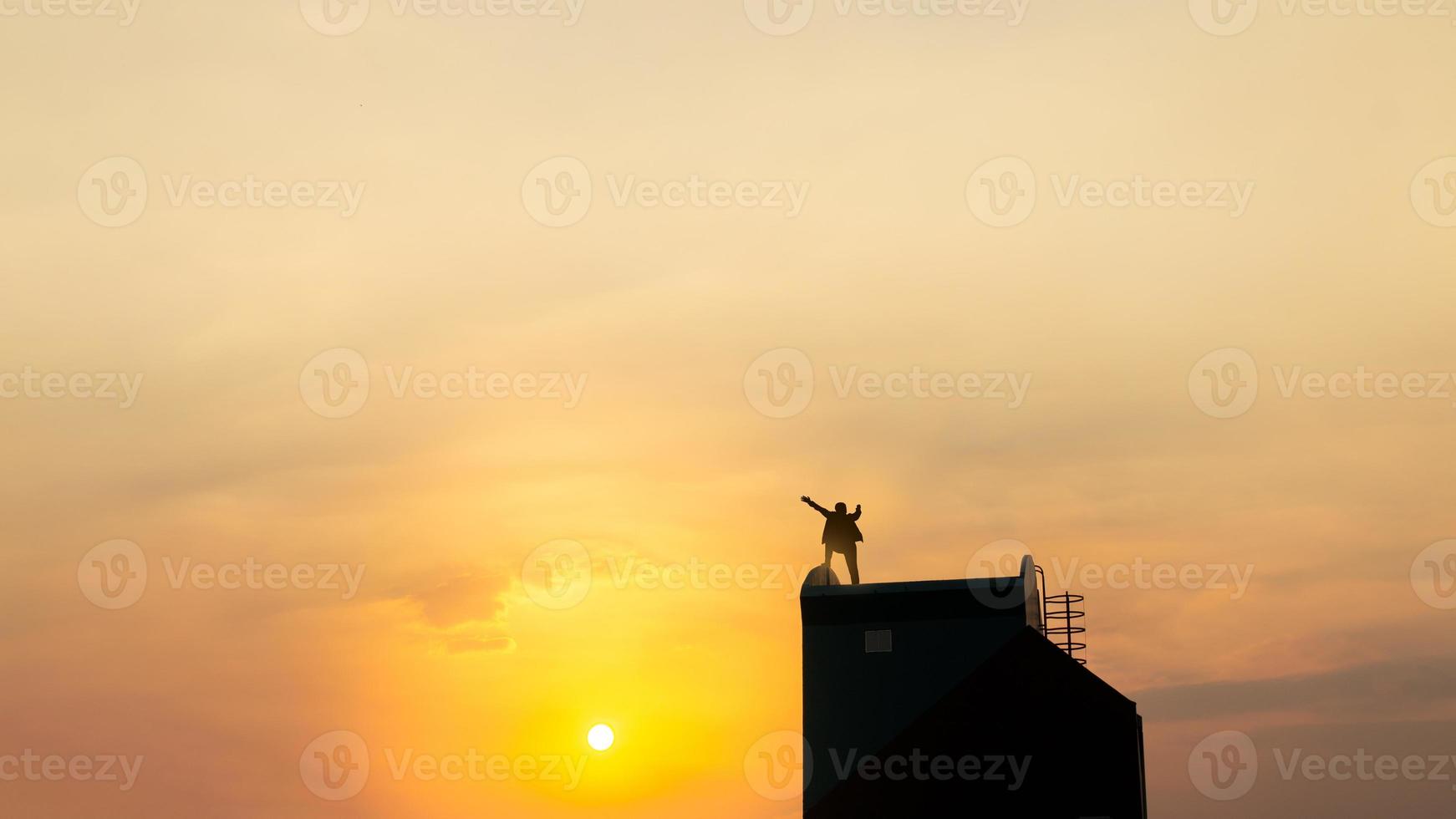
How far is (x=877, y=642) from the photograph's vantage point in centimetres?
3903

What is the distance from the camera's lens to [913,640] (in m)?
38.8

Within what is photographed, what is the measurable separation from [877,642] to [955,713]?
328cm

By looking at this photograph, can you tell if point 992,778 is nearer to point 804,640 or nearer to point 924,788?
point 924,788

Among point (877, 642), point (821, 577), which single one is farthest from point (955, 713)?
point (821, 577)

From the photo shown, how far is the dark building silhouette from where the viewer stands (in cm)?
3562

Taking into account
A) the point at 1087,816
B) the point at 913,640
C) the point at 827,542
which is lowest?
the point at 1087,816

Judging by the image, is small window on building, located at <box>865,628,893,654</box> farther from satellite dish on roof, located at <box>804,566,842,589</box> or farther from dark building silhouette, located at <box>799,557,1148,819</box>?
satellite dish on roof, located at <box>804,566,842,589</box>

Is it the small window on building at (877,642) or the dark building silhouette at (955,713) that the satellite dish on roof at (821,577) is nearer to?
the dark building silhouette at (955,713)

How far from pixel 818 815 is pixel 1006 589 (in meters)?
8.24

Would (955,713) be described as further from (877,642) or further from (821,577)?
(821,577)

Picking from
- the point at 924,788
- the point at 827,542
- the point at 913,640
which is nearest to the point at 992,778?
the point at 924,788

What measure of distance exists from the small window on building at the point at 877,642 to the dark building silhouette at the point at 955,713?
0.02 meters

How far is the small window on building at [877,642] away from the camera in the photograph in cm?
3891

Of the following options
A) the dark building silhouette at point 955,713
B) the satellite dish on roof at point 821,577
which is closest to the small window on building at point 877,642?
the dark building silhouette at point 955,713
